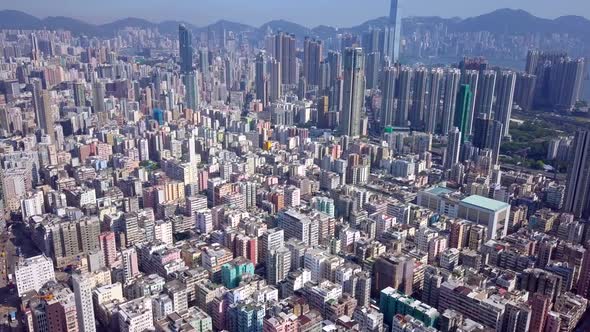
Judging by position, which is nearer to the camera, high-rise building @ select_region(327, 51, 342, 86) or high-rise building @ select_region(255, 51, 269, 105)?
high-rise building @ select_region(255, 51, 269, 105)

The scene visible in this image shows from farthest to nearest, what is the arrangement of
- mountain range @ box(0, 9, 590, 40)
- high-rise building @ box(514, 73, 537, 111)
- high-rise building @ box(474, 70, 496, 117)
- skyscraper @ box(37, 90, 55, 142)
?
1. mountain range @ box(0, 9, 590, 40)
2. high-rise building @ box(514, 73, 537, 111)
3. high-rise building @ box(474, 70, 496, 117)
4. skyscraper @ box(37, 90, 55, 142)

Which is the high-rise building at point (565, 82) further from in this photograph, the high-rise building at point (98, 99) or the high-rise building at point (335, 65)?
the high-rise building at point (98, 99)

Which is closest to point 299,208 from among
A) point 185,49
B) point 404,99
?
point 404,99

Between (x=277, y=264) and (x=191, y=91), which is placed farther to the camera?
(x=191, y=91)

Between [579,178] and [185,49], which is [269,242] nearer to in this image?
[579,178]

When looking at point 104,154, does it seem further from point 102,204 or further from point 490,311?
point 490,311

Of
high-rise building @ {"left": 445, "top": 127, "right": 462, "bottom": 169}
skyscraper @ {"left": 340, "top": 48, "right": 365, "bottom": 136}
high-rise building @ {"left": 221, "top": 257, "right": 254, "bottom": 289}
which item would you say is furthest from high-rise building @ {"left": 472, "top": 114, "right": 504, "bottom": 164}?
high-rise building @ {"left": 221, "top": 257, "right": 254, "bottom": 289}

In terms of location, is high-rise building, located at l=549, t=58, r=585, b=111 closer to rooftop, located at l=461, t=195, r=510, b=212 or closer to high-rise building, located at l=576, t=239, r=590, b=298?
rooftop, located at l=461, t=195, r=510, b=212
